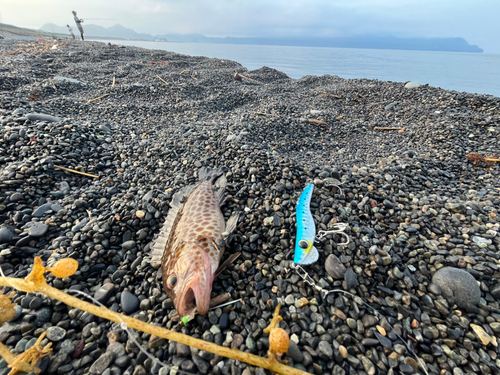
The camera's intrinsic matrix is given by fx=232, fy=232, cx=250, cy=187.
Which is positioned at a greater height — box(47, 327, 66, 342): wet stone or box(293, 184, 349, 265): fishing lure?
box(293, 184, 349, 265): fishing lure

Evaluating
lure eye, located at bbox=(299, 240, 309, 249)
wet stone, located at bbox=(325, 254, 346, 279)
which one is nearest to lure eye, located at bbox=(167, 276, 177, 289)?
lure eye, located at bbox=(299, 240, 309, 249)

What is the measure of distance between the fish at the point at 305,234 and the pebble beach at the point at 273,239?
0.09 metres

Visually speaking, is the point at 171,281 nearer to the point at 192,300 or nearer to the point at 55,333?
the point at 192,300

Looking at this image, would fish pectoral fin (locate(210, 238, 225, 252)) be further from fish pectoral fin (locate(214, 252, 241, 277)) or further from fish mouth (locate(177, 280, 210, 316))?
fish mouth (locate(177, 280, 210, 316))

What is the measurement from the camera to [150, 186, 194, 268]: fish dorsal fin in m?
2.57

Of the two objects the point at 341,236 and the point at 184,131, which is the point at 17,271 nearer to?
the point at 341,236

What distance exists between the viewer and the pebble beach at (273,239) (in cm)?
186

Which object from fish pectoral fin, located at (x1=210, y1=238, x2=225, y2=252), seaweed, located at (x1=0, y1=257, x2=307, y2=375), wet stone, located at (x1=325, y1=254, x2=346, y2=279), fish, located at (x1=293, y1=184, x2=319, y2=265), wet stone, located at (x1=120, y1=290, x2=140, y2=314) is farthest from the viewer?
fish pectoral fin, located at (x1=210, y1=238, x2=225, y2=252)

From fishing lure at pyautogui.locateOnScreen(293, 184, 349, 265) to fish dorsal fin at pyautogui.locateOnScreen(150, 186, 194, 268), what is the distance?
150 cm

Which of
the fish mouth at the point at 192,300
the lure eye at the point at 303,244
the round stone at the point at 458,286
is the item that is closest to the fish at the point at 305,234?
the lure eye at the point at 303,244

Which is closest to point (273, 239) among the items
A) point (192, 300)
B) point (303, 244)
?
point (303, 244)

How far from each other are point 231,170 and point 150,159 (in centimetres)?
172

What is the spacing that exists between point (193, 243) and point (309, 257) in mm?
1256

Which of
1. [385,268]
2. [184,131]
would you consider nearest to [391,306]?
[385,268]
